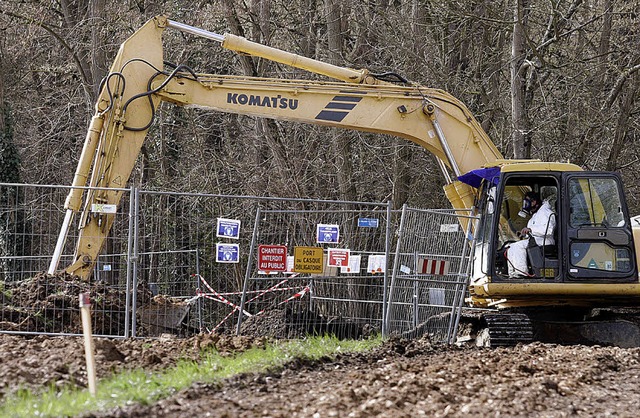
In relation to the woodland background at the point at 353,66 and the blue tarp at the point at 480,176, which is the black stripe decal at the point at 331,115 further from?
the woodland background at the point at 353,66

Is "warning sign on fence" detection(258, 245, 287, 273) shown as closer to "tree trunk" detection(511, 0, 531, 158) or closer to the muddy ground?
the muddy ground

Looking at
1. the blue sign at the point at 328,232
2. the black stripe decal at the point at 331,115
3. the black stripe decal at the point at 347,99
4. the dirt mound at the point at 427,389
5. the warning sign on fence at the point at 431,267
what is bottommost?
the dirt mound at the point at 427,389

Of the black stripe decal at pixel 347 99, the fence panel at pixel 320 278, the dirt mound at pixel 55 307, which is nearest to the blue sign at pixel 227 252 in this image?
the fence panel at pixel 320 278

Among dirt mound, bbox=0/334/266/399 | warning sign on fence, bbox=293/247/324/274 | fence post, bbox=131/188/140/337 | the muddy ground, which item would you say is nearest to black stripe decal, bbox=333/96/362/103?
warning sign on fence, bbox=293/247/324/274

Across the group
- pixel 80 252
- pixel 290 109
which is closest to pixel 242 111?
pixel 290 109

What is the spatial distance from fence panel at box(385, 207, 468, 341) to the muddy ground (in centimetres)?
153

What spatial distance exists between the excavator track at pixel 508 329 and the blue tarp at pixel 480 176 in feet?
5.70

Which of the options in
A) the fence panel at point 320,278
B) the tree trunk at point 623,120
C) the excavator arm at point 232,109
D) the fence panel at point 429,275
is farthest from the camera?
the tree trunk at point 623,120

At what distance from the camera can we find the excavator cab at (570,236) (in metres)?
12.5

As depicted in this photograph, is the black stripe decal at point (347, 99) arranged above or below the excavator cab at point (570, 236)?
above

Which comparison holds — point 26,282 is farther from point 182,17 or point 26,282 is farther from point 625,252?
point 182,17

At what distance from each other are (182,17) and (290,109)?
10857 millimetres

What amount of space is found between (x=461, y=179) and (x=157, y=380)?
670 cm

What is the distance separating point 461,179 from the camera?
13688 millimetres
